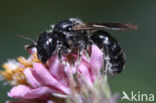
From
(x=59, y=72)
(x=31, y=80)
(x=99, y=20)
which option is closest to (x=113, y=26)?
(x=59, y=72)

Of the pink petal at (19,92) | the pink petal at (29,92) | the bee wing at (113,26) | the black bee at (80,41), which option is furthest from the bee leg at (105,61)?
the pink petal at (19,92)

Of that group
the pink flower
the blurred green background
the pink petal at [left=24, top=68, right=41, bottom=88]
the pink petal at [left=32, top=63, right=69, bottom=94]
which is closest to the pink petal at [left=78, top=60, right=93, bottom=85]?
the pink flower

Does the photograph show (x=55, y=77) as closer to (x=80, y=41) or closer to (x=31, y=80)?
(x=31, y=80)

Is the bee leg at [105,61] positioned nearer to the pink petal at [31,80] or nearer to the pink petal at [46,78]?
the pink petal at [46,78]

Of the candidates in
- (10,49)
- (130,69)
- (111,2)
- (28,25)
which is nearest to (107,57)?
(130,69)

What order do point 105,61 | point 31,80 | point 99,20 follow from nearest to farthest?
point 31,80 → point 105,61 → point 99,20

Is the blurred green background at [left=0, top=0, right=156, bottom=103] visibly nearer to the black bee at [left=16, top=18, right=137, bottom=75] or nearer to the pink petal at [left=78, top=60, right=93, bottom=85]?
the black bee at [left=16, top=18, right=137, bottom=75]
